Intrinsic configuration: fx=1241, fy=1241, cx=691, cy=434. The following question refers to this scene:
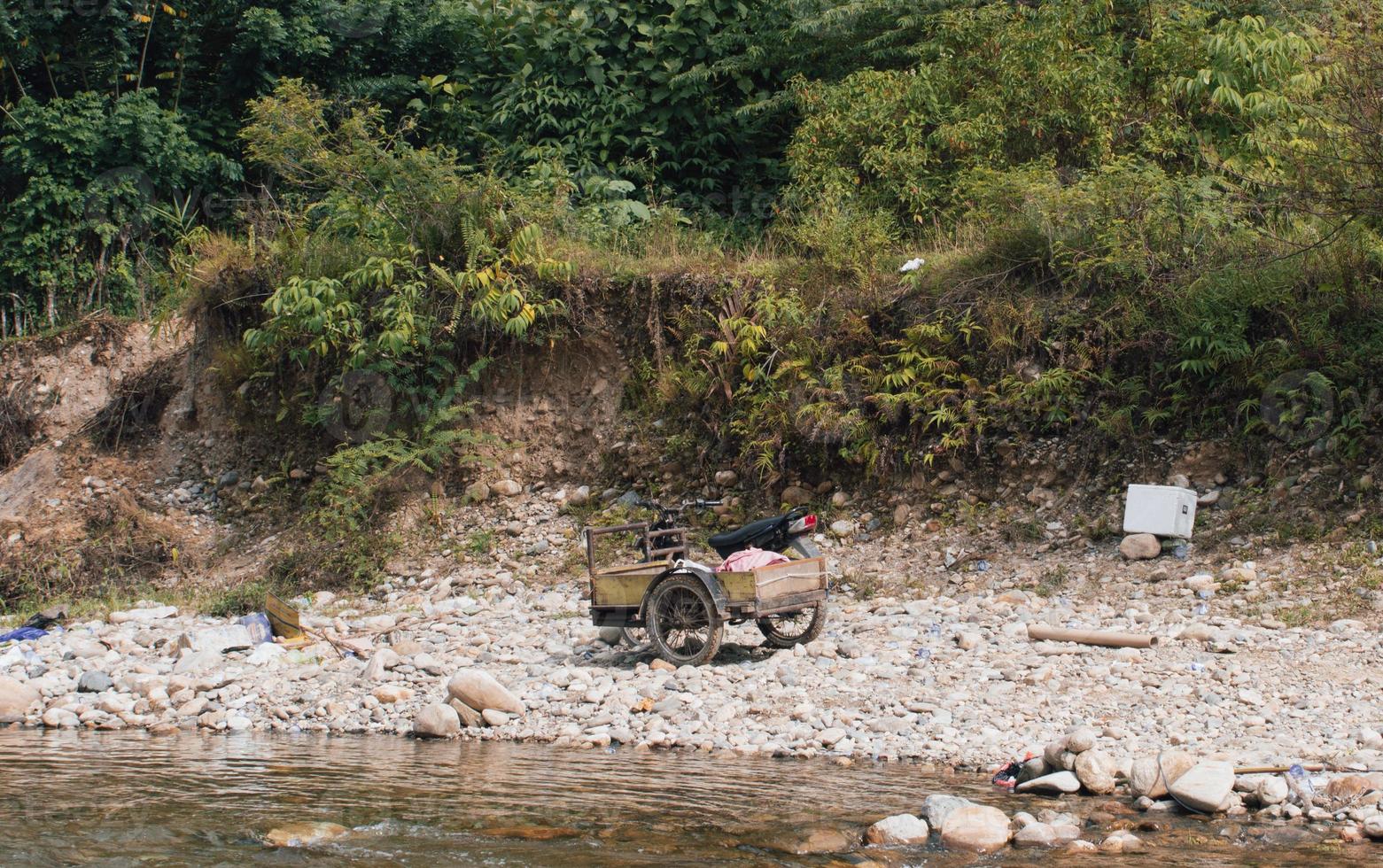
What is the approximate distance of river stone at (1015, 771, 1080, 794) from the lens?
6086 mm

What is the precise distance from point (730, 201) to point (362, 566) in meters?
6.77

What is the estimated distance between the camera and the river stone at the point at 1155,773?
5914 millimetres

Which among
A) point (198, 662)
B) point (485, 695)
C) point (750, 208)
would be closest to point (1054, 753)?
point (485, 695)

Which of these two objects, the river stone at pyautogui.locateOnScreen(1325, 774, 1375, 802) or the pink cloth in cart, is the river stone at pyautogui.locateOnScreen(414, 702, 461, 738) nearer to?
the pink cloth in cart

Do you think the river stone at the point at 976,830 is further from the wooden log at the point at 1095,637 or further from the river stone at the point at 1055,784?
the wooden log at the point at 1095,637

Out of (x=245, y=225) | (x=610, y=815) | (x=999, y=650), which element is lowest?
(x=610, y=815)

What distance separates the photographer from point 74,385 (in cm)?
1593

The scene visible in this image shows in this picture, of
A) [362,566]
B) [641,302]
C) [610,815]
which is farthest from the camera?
[641,302]

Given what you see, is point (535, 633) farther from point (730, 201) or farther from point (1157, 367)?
point (730, 201)

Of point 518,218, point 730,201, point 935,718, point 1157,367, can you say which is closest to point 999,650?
point 935,718

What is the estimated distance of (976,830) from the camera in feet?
17.9

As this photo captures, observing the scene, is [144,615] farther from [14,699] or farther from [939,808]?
[939,808]

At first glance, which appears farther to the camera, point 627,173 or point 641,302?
point 627,173

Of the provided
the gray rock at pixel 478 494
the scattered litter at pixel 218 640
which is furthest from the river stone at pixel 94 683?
the gray rock at pixel 478 494
